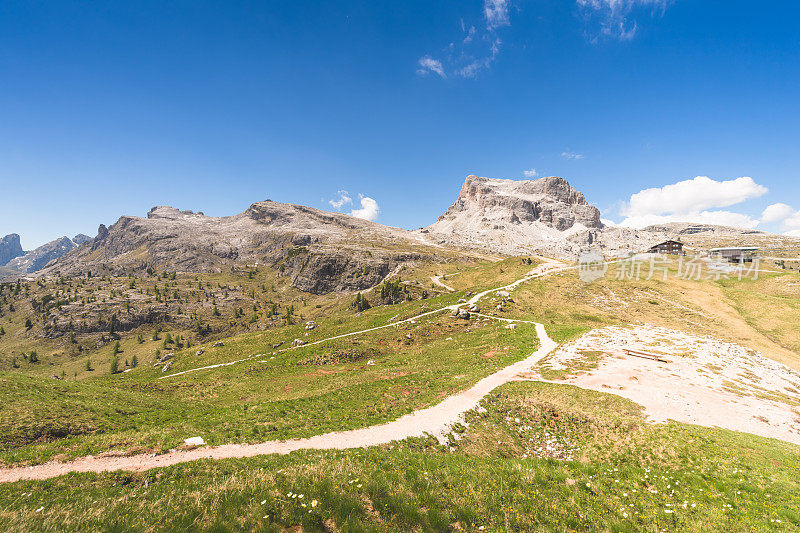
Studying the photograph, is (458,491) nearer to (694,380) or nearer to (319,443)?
(319,443)

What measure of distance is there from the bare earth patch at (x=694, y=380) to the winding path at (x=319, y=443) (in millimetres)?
10668

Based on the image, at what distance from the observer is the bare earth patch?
20.9m

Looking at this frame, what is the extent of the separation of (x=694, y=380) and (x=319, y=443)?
35.9m

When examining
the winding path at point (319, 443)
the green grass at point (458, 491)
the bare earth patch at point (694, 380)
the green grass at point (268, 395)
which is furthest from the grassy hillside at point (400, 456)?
the bare earth patch at point (694, 380)

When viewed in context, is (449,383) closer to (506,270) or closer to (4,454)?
(4,454)

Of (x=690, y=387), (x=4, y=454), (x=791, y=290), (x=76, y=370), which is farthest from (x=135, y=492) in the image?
(x=76, y=370)

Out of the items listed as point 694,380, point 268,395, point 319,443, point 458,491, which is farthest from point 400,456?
point 694,380

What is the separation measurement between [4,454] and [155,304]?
235982mm

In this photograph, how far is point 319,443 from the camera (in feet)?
62.0

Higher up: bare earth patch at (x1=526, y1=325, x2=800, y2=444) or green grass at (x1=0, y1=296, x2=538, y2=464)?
bare earth patch at (x1=526, y1=325, x2=800, y2=444)

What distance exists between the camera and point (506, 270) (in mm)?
102750

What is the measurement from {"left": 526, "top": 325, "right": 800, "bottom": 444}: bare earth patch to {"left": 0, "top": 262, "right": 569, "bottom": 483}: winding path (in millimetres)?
10668

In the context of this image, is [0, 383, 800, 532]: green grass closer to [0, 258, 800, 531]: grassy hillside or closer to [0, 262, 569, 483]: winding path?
[0, 258, 800, 531]: grassy hillside

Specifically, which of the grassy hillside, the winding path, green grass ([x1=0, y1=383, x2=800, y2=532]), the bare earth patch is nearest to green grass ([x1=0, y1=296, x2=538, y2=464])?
the grassy hillside
